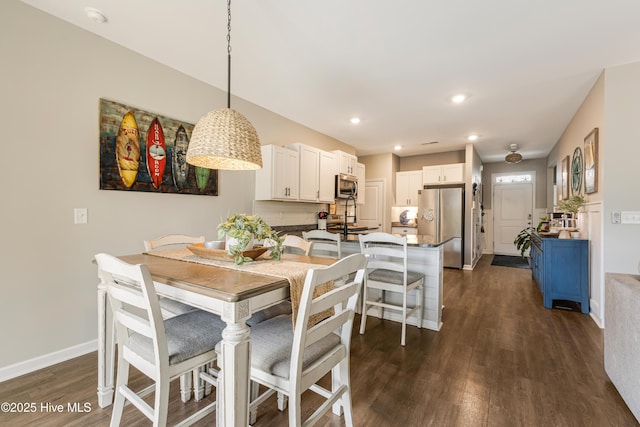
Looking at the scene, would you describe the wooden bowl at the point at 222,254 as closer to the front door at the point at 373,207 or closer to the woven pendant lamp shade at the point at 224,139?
the woven pendant lamp shade at the point at 224,139

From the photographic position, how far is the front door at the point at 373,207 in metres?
6.37

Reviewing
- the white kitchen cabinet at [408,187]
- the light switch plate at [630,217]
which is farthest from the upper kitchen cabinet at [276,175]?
the light switch plate at [630,217]

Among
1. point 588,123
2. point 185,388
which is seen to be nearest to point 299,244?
point 185,388

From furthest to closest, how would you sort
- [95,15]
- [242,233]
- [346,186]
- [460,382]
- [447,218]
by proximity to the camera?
1. [447,218]
2. [346,186]
3. [95,15]
4. [460,382]
5. [242,233]

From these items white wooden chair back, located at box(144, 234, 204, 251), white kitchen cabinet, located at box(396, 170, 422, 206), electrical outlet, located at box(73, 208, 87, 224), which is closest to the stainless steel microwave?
white kitchen cabinet, located at box(396, 170, 422, 206)

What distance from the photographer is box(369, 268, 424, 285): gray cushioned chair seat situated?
8.81ft

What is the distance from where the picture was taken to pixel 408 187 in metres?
6.53

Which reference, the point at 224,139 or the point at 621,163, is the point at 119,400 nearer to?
the point at 224,139

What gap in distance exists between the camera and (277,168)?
12.4ft

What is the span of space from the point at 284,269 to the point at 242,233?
0.37 meters

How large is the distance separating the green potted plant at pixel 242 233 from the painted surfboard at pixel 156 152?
142cm

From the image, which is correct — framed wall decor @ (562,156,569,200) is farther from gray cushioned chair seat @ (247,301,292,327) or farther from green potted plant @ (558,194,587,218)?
gray cushioned chair seat @ (247,301,292,327)

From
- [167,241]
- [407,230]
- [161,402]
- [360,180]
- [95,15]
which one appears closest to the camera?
[161,402]

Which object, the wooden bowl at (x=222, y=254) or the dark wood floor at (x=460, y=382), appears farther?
the wooden bowl at (x=222, y=254)
